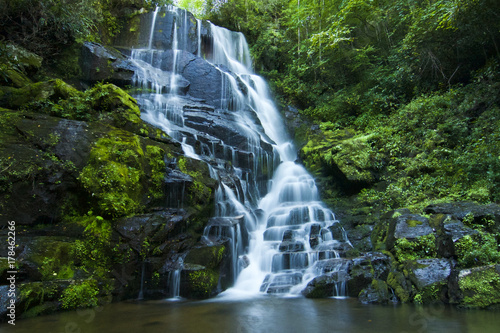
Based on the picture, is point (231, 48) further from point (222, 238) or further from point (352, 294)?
point (352, 294)

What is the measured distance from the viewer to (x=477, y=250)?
5398 millimetres

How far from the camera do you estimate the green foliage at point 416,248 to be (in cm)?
613

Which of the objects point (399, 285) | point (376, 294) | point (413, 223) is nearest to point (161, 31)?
point (413, 223)

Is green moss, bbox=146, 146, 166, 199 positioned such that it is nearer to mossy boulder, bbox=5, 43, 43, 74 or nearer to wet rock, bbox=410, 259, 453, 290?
mossy boulder, bbox=5, 43, 43, 74

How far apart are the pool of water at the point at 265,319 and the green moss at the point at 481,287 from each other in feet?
0.71

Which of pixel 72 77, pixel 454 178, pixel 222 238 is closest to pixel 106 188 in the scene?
pixel 222 238

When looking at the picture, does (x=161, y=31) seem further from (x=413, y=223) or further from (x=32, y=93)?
(x=413, y=223)

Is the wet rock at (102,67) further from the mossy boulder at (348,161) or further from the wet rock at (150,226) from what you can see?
the mossy boulder at (348,161)

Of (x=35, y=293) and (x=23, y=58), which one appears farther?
(x=23, y=58)

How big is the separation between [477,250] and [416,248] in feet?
3.66

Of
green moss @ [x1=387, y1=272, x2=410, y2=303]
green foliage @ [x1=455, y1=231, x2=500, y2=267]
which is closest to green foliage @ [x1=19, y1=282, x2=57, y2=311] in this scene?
green moss @ [x1=387, y1=272, x2=410, y2=303]

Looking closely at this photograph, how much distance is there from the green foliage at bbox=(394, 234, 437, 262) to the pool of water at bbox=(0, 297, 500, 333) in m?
1.15

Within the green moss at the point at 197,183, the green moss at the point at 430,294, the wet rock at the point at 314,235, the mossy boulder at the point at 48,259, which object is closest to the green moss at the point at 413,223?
the green moss at the point at 430,294

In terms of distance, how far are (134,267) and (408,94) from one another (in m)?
13.5
